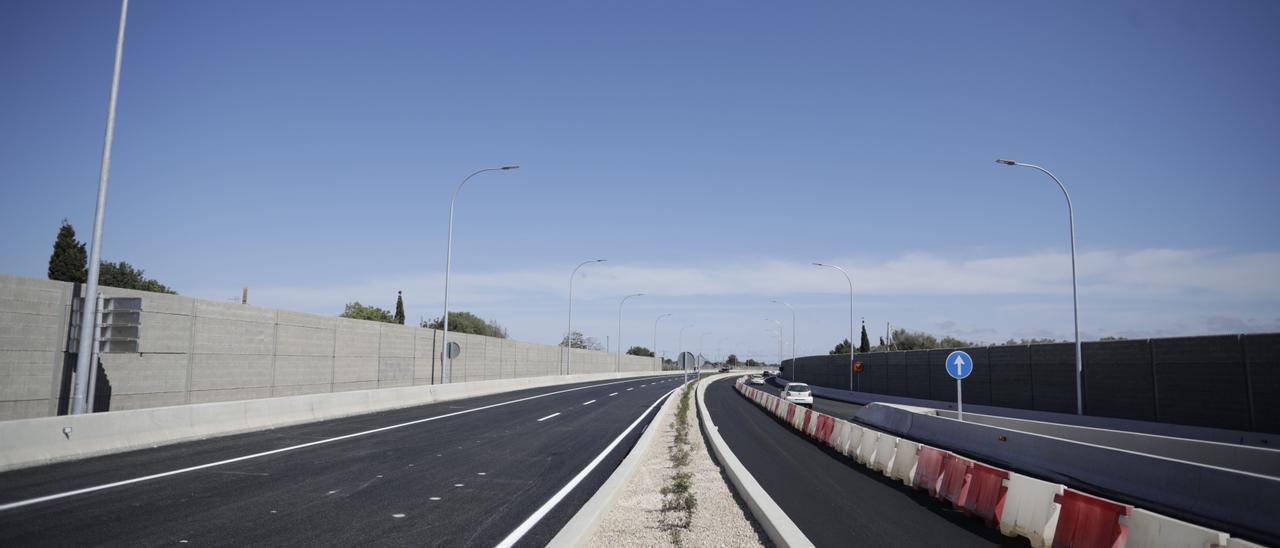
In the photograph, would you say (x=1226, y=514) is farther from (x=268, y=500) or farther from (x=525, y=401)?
(x=525, y=401)

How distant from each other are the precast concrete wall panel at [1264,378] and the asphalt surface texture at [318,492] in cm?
1570

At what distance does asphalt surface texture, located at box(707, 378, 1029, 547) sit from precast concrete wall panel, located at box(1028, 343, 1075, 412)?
15.1m

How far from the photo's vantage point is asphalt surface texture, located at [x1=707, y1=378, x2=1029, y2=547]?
802 cm

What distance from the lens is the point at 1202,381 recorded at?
20031mm

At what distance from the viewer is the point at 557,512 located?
29.1ft

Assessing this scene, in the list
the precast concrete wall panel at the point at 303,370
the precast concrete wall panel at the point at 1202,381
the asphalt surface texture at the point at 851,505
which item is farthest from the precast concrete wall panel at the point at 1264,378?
the precast concrete wall panel at the point at 303,370

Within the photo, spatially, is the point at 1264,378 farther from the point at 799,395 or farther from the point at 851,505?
the point at 799,395

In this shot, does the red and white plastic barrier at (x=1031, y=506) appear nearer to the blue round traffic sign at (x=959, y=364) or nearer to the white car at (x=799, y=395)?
the blue round traffic sign at (x=959, y=364)

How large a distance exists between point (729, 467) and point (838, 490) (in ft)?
6.29

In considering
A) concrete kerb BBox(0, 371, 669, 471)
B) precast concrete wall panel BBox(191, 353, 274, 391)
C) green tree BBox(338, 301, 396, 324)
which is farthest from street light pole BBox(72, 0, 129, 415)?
green tree BBox(338, 301, 396, 324)

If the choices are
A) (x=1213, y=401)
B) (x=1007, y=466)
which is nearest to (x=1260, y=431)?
(x=1213, y=401)

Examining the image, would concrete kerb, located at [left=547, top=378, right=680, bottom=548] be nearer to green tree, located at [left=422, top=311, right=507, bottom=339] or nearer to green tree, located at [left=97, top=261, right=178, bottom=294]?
green tree, located at [left=97, top=261, right=178, bottom=294]

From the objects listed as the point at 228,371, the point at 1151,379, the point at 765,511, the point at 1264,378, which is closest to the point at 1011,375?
the point at 1151,379

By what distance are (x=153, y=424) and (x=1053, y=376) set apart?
29131mm
